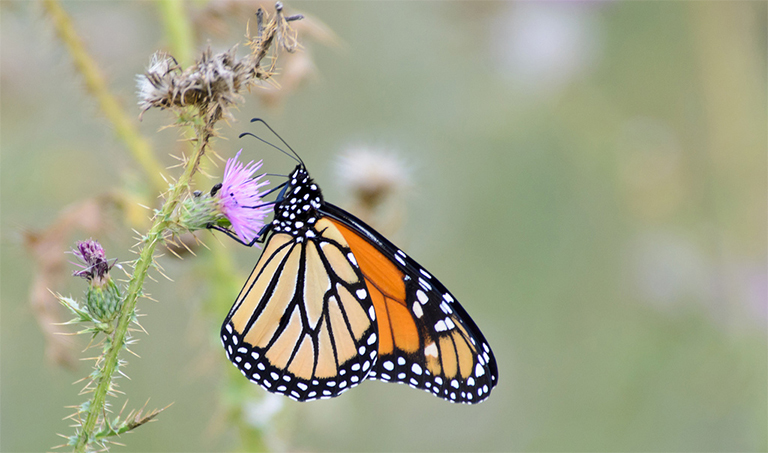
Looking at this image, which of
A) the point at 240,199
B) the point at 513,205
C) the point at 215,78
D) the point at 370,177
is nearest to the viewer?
the point at 215,78

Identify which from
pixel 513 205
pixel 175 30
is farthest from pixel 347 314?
pixel 513 205

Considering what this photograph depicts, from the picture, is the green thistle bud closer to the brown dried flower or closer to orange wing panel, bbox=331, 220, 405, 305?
the brown dried flower

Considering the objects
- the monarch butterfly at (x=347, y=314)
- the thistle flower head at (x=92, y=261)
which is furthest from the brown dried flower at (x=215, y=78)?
the monarch butterfly at (x=347, y=314)

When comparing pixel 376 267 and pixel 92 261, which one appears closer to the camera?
pixel 92 261

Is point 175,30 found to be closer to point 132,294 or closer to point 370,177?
point 370,177

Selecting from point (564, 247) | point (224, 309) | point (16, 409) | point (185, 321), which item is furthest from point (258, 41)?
point (564, 247)

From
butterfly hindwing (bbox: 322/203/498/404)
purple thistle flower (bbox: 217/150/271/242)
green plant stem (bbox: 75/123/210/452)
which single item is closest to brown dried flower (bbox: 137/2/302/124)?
green plant stem (bbox: 75/123/210/452)

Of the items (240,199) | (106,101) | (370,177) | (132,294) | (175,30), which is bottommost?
(132,294)
